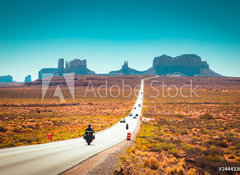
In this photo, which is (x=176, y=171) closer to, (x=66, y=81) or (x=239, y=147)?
(x=239, y=147)

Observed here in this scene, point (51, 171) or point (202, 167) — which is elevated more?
point (51, 171)

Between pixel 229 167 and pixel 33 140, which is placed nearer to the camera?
pixel 229 167

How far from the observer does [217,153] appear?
38.8 ft

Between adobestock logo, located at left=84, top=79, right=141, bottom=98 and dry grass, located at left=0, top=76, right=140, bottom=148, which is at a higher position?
adobestock logo, located at left=84, top=79, right=141, bottom=98

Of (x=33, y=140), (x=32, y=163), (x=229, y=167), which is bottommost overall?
(x=33, y=140)

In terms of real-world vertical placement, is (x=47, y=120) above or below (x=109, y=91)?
below

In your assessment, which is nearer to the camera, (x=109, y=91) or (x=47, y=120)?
(x=47, y=120)

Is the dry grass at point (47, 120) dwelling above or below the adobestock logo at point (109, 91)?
below

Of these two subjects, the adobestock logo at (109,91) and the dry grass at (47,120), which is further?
the adobestock logo at (109,91)

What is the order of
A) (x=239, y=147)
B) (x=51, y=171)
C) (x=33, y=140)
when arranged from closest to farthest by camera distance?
(x=51, y=171)
(x=239, y=147)
(x=33, y=140)

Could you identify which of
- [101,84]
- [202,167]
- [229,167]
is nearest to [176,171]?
[202,167]

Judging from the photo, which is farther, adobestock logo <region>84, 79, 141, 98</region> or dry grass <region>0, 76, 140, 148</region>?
adobestock logo <region>84, 79, 141, 98</region>

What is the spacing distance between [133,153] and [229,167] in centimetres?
608

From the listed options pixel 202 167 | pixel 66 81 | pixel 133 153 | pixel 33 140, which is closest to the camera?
pixel 202 167
